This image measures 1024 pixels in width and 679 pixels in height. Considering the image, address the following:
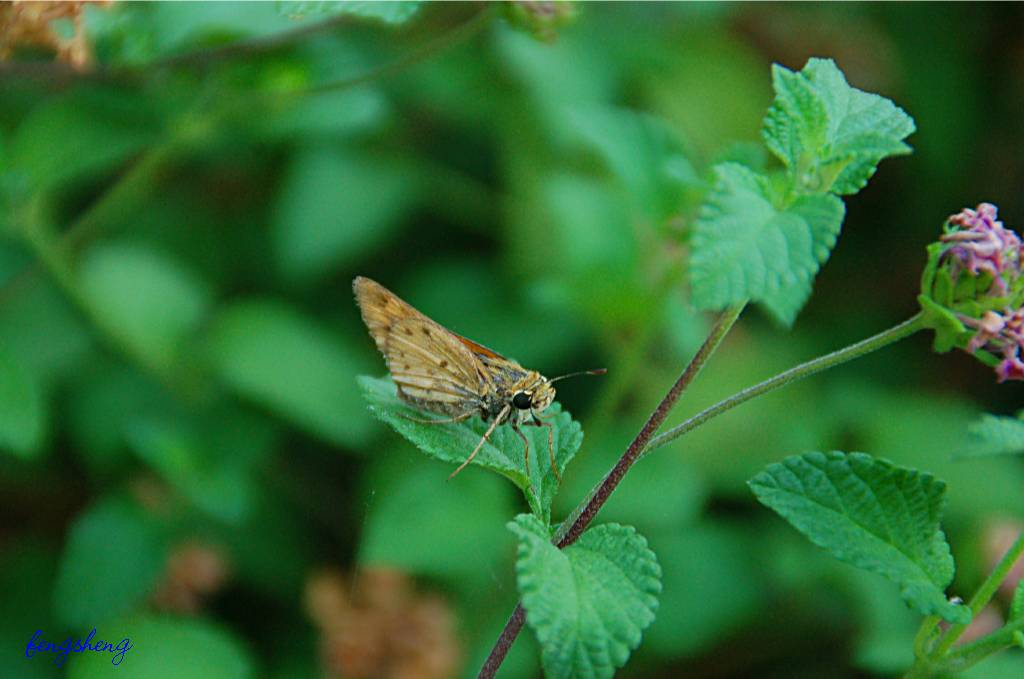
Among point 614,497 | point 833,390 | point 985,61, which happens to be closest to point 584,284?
point 614,497

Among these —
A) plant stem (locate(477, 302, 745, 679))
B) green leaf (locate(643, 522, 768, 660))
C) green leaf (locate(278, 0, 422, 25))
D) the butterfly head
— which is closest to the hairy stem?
plant stem (locate(477, 302, 745, 679))

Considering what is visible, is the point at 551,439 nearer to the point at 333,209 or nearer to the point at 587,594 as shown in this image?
the point at 587,594

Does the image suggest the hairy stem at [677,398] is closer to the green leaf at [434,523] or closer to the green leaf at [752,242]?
the green leaf at [752,242]

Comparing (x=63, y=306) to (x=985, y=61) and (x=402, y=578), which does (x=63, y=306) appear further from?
(x=985, y=61)

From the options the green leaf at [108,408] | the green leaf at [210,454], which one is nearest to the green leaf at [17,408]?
the green leaf at [210,454]

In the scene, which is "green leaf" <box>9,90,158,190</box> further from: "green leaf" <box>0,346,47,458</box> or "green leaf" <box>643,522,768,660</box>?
"green leaf" <box>643,522,768,660</box>
